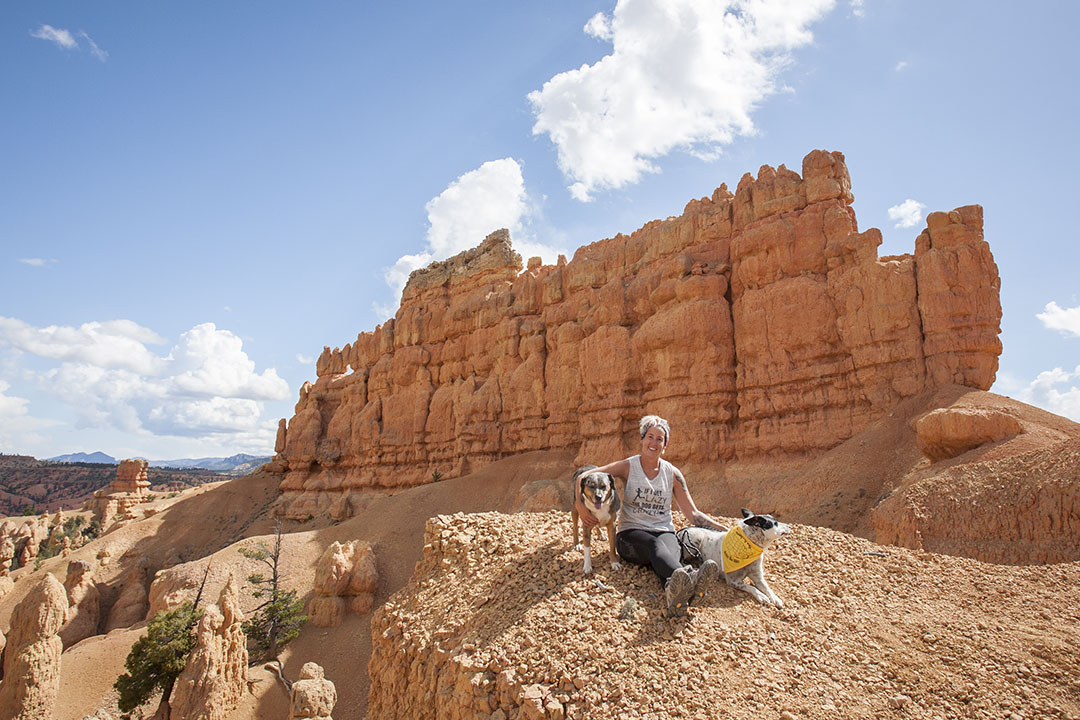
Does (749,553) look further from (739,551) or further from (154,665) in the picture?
(154,665)

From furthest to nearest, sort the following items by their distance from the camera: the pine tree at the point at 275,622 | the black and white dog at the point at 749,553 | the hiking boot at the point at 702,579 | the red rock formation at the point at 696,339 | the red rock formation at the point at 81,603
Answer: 1. the red rock formation at the point at 81,603
2. the pine tree at the point at 275,622
3. the red rock formation at the point at 696,339
4. the black and white dog at the point at 749,553
5. the hiking boot at the point at 702,579

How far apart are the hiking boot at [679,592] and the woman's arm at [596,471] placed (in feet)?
3.87

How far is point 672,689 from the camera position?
4.69 meters

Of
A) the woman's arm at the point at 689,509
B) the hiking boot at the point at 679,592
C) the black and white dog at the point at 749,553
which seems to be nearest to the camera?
the hiking boot at the point at 679,592

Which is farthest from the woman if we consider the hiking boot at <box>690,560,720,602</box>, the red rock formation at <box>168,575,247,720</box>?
the red rock formation at <box>168,575,247,720</box>

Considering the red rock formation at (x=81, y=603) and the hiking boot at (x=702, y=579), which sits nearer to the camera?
the hiking boot at (x=702, y=579)

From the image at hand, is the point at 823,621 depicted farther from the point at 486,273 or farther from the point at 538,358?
the point at 486,273

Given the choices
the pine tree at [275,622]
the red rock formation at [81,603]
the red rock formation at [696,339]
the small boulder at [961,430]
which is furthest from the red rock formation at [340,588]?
the small boulder at [961,430]

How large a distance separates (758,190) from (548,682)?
26.7 meters

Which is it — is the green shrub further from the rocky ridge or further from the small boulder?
the small boulder

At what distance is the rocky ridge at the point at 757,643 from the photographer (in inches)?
183

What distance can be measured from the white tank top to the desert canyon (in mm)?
567

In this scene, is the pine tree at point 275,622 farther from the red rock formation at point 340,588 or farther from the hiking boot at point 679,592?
the hiking boot at point 679,592

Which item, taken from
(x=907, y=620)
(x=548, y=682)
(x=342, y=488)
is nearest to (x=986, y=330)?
(x=907, y=620)
